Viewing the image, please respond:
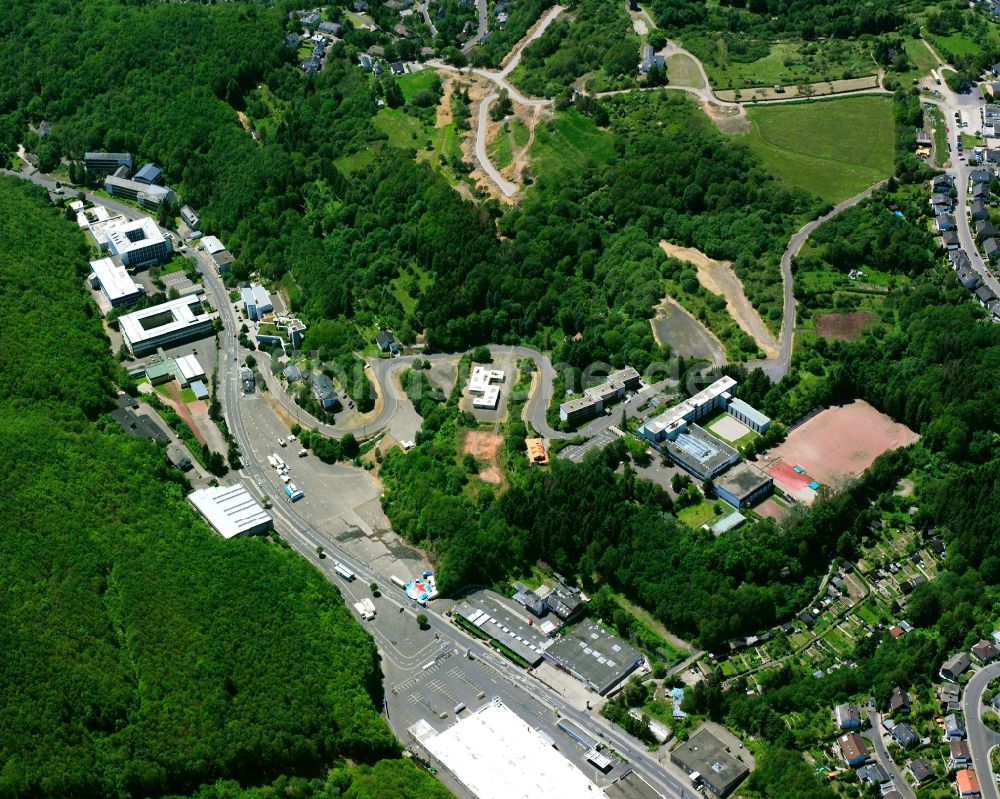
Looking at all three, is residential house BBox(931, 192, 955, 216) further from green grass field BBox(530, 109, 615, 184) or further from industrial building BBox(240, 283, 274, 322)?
industrial building BBox(240, 283, 274, 322)

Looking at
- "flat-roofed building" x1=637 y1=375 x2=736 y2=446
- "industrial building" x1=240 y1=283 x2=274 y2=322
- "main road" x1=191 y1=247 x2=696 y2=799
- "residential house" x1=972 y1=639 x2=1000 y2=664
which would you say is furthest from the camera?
"industrial building" x1=240 y1=283 x2=274 y2=322

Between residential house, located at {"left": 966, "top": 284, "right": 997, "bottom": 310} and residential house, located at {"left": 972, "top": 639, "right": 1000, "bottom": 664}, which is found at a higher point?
residential house, located at {"left": 966, "top": 284, "right": 997, "bottom": 310}

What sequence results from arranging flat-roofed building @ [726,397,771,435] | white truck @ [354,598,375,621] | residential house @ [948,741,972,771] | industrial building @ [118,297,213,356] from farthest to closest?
industrial building @ [118,297,213,356] < flat-roofed building @ [726,397,771,435] < white truck @ [354,598,375,621] < residential house @ [948,741,972,771]

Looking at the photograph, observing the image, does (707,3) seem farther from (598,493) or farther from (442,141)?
(598,493)

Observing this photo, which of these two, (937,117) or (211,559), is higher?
(937,117)

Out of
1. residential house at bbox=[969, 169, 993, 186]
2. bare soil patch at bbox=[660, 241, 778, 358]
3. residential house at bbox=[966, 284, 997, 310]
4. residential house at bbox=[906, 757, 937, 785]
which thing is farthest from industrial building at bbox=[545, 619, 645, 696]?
residential house at bbox=[969, 169, 993, 186]

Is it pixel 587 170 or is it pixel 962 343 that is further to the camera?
pixel 587 170

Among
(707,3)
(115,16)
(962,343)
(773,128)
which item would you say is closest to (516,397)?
(962,343)
